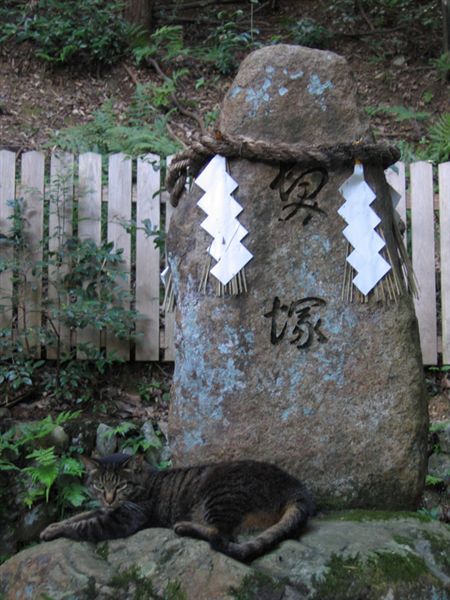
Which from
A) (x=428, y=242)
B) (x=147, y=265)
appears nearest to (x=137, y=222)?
(x=147, y=265)

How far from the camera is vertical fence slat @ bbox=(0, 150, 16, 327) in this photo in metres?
5.73

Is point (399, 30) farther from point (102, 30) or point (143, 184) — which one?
point (143, 184)

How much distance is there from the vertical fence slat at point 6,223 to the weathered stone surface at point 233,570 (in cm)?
299

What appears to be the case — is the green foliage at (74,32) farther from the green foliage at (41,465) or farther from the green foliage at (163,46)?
the green foliage at (41,465)

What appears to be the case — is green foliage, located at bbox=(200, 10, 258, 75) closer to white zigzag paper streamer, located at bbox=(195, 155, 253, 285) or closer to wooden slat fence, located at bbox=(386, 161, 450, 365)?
wooden slat fence, located at bbox=(386, 161, 450, 365)

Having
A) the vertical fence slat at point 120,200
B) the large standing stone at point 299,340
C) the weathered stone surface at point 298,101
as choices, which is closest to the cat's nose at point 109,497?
the large standing stone at point 299,340

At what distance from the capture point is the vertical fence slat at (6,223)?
18.8 feet

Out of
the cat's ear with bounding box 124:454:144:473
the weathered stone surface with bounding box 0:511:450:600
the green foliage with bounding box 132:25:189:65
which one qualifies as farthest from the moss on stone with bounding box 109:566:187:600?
the green foliage with bounding box 132:25:189:65

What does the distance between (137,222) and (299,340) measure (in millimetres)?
2531

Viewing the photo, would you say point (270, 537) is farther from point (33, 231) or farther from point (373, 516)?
point (33, 231)

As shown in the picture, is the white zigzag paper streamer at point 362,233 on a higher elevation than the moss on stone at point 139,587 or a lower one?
higher

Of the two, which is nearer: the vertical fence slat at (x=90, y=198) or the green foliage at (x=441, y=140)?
the vertical fence slat at (x=90, y=198)

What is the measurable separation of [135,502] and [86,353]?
2.43 meters

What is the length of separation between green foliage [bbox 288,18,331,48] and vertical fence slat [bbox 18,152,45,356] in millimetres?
5494
